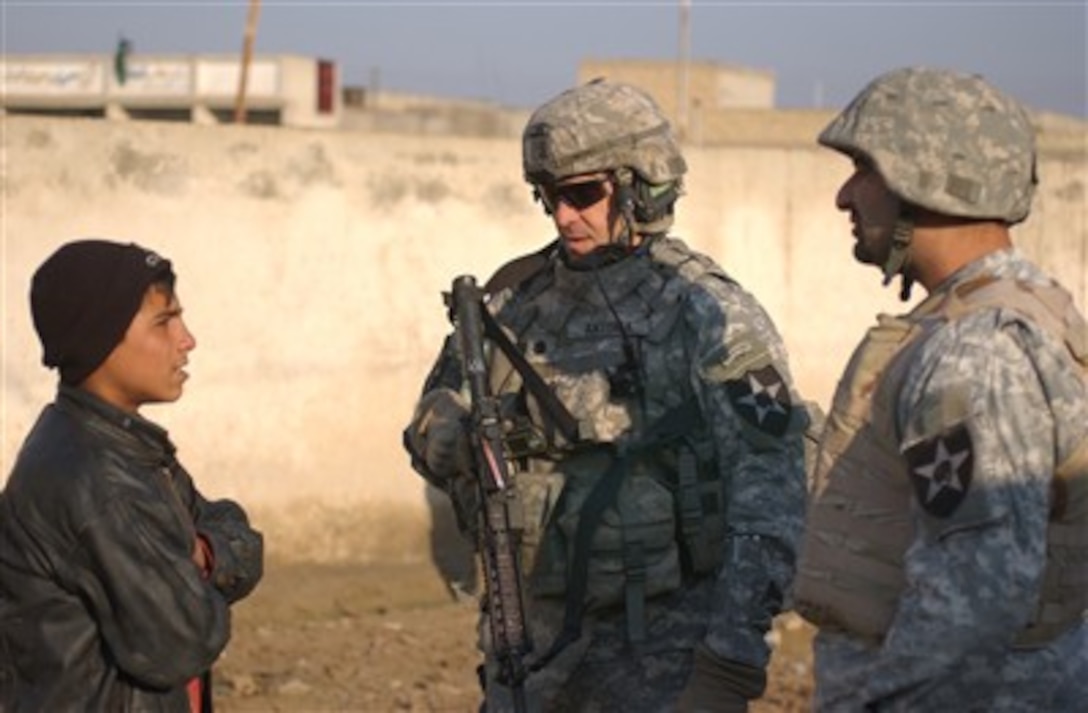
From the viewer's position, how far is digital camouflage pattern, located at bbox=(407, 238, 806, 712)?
3615 millimetres

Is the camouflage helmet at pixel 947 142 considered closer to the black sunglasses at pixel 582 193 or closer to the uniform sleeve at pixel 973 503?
the uniform sleeve at pixel 973 503

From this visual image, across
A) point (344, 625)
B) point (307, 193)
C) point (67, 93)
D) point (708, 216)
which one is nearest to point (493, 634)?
point (344, 625)

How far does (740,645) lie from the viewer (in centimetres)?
341

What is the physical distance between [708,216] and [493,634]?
253 inches

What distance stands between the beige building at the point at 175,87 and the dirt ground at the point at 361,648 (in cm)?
2206

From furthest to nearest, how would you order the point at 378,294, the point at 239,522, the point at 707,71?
the point at 707,71, the point at 378,294, the point at 239,522

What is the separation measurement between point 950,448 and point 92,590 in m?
1.32

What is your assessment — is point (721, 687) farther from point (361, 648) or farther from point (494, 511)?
point (361, 648)

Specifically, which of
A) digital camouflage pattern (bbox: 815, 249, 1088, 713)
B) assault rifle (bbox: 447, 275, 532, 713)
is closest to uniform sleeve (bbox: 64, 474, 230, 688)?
assault rifle (bbox: 447, 275, 532, 713)

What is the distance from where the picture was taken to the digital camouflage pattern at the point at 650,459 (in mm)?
3615

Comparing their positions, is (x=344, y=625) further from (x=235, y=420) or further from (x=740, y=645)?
(x=740, y=645)

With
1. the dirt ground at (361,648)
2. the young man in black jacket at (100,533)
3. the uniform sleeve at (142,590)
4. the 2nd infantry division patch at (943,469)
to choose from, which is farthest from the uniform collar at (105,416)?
the dirt ground at (361,648)

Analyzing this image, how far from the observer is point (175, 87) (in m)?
32.3

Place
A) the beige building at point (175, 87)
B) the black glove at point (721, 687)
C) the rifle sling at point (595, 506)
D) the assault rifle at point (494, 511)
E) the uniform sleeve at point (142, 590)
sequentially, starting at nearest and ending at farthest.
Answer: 1. the uniform sleeve at point (142, 590)
2. the black glove at point (721, 687)
3. the assault rifle at point (494, 511)
4. the rifle sling at point (595, 506)
5. the beige building at point (175, 87)
